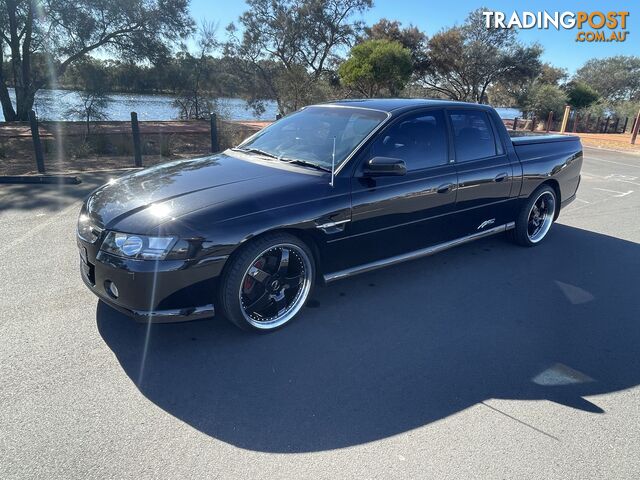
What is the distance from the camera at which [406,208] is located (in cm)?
395

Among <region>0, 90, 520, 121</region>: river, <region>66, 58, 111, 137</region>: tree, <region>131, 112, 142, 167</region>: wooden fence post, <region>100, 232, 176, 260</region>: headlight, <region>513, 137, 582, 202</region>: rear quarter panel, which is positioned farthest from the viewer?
<region>0, 90, 520, 121</region>: river

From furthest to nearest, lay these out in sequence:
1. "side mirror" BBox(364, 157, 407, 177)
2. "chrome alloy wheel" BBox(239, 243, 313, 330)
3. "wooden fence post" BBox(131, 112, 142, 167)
Answer: "wooden fence post" BBox(131, 112, 142, 167) < "side mirror" BBox(364, 157, 407, 177) < "chrome alloy wheel" BBox(239, 243, 313, 330)

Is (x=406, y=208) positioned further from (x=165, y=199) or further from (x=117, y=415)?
(x=117, y=415)

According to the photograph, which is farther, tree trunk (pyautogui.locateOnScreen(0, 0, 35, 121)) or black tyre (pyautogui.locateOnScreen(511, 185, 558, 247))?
tree trunk (pyautogui.locateOnScreen(0, 0, 35, 121))

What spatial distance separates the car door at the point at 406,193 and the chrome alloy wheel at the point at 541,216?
1820 millimetres

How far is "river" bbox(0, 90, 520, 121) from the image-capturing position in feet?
43.5

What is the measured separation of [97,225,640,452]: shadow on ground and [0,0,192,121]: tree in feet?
51.8

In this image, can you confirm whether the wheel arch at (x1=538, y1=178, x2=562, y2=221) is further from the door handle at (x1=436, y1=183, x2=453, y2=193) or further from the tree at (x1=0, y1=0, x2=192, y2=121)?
the tree at (x1=0, y1=0, x2=192, y2=121)

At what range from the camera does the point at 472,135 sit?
15.2 ft

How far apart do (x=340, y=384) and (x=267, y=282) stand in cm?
92

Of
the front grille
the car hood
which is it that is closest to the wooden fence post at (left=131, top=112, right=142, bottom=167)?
the car hood

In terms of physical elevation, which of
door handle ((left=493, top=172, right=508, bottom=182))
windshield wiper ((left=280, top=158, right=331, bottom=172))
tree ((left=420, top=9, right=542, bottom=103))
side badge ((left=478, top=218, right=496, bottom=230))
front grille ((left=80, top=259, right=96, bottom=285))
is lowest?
front grille ((left=80, top=259, right=96, bottom=285))

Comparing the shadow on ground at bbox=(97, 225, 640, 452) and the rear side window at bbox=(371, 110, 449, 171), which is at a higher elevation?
the rear side window at bbox=(371, 110, 449, 171)

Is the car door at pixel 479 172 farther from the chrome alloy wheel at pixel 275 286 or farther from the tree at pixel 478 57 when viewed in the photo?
the tree at pixel 478 57
